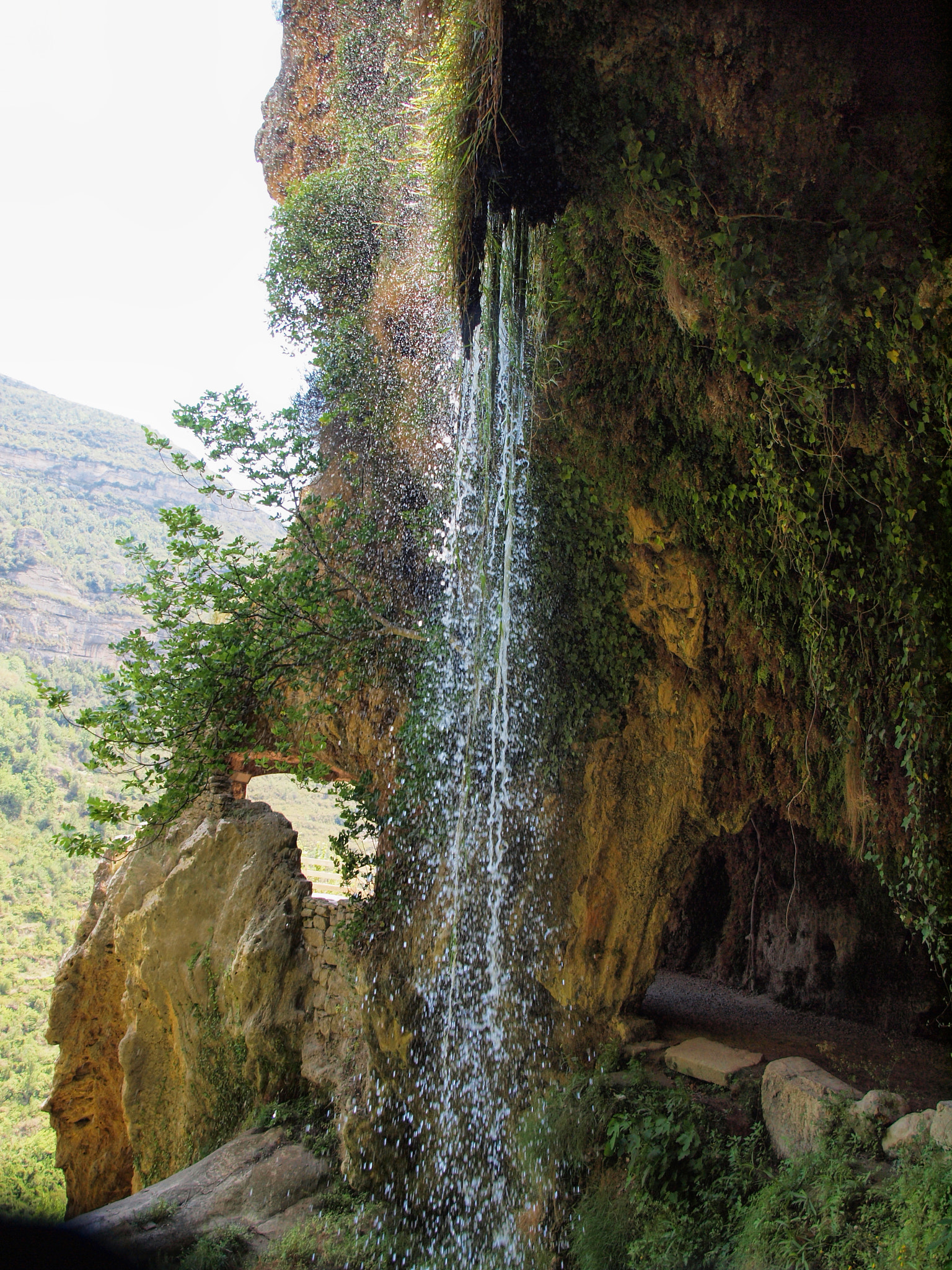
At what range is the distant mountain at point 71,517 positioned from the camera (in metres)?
52.8

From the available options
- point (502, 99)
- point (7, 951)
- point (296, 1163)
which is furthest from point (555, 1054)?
point (7, 951)

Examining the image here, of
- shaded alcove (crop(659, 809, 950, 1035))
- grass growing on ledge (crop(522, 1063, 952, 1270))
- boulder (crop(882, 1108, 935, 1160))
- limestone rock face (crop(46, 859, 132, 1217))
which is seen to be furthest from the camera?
limestone rock face (crop(46, 859, 132, 1217))

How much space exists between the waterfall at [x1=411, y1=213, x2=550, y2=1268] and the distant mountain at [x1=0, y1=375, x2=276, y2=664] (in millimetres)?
45940

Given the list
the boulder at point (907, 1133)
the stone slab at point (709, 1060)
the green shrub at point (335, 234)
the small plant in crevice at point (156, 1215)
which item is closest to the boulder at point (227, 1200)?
the small plant in crevice at point (156, 1215)

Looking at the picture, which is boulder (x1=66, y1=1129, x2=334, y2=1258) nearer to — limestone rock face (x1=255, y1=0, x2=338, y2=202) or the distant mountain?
limestone rock face (x1=255, y1=0, x2=338, y2=202)

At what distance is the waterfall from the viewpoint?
19.6 feet

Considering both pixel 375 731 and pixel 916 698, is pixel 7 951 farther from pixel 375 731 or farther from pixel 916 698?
pixel 916 698

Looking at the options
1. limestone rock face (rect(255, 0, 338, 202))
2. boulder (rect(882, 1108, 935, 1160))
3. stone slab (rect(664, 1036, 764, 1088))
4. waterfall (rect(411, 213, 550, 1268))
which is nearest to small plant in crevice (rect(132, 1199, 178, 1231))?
waterfall (rect(411, 213, 550, 1268))

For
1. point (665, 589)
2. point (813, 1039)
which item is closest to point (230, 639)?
point (665, 589)

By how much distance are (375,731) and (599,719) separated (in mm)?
2331

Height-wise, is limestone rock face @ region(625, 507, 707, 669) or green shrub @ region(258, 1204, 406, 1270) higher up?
limestone rock face @ region(625, 507, 707, 669)

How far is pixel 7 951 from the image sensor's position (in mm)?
25469

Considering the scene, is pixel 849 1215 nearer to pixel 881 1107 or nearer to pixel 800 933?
pixel 881 1107

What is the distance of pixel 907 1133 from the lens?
13.6 feet
